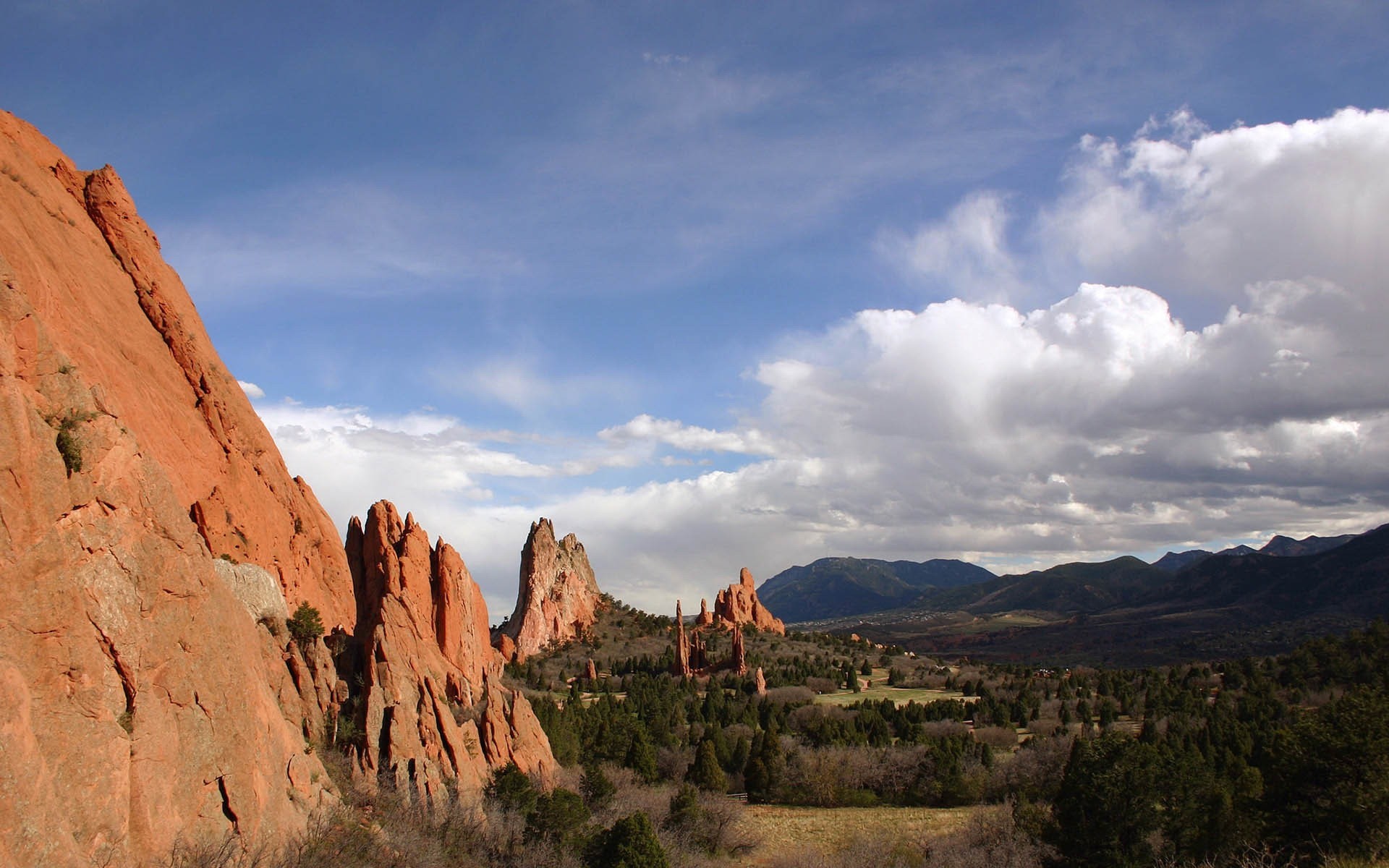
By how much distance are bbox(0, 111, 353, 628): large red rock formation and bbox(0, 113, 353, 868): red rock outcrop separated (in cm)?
27

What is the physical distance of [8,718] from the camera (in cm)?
1401

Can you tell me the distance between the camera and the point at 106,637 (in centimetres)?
1772

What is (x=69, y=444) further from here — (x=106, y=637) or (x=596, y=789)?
(x=596, y=789)

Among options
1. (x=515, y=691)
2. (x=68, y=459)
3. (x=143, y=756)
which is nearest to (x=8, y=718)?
(x=143, y=756)

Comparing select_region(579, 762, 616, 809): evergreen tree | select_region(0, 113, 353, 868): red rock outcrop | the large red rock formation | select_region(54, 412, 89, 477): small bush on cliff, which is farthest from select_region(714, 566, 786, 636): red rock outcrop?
select_region(54, 412, 89, 477): small bush on cliff

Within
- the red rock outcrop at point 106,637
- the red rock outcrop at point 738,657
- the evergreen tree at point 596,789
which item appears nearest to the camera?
the red rock outcrop at point 106,637

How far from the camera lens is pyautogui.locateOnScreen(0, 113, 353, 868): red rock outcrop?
15328 mm

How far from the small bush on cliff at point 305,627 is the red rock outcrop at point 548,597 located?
340ft

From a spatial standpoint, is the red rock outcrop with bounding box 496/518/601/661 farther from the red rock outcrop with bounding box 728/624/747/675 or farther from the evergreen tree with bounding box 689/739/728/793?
the evergreen tree with bounding box 689/739/728/793

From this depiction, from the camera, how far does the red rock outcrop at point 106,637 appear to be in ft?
50.3

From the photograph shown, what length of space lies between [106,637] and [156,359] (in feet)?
80.1

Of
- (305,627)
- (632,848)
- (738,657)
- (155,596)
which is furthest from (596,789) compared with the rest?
(738,657)

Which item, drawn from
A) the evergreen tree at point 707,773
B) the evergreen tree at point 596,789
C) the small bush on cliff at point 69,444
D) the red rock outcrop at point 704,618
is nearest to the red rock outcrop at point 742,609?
the red rock outcrop at point 704,618

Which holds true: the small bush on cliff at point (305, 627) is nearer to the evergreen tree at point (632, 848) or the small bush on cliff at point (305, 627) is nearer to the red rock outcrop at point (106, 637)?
the red rock outcrop at point (106, 637)
